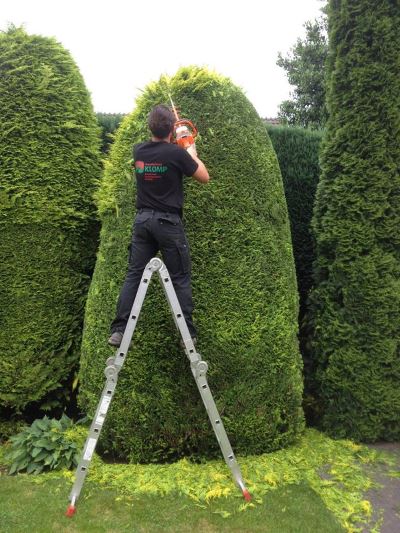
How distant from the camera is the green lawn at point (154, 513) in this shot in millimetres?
3260

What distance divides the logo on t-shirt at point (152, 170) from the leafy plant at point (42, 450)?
2.38m

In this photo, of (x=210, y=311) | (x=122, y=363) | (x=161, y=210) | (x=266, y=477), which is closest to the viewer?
(x=122, y=363)

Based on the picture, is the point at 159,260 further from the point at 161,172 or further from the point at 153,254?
the point at 161,172

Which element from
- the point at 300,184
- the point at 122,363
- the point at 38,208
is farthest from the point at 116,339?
the point at 300,184

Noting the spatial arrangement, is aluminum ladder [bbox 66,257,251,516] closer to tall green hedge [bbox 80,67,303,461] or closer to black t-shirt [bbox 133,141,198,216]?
black t-shirt [bbox 133,141,198,216]

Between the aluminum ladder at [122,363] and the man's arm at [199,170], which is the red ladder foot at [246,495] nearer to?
the aluminum ladder at [122,363]

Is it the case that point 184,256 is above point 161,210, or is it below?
below

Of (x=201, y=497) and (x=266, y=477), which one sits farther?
(x=266, y=477)

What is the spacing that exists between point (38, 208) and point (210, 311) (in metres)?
1.92

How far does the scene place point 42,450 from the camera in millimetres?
4137

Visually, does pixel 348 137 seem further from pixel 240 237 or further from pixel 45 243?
pixel 45 243

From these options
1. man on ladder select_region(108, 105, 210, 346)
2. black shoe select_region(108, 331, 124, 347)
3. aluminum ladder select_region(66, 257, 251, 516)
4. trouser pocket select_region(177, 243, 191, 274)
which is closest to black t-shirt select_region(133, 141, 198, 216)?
man on ladder select_region(108, 105, 210, 346)

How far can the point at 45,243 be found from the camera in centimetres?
470

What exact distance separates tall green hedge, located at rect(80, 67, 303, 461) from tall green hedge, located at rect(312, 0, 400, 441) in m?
0.69
